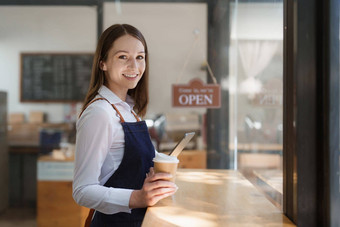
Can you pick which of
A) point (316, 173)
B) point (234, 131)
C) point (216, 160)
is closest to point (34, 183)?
point (216, 160)

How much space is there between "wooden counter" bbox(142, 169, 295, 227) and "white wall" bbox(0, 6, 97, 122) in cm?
251

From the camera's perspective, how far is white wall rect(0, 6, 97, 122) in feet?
11.6

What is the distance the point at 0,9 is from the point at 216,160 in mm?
2529

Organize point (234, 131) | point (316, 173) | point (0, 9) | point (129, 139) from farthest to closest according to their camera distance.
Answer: point (0, 9) → point (234, 131) → point (129, 139) → point (316, 173)

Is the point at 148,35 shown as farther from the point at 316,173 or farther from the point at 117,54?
the point at 316,173

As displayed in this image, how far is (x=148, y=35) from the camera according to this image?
3.21 meters

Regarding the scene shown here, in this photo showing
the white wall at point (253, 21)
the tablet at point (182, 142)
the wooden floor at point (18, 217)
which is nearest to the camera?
the tablet at point (182, 142)

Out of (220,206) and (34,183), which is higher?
(220,206)

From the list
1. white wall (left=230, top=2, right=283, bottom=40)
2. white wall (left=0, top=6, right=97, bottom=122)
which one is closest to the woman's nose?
white wall (left=230, top=2, right=283, bottom=40)

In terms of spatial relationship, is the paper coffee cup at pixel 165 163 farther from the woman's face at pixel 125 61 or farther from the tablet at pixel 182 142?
the woman's face at pixel 125 61

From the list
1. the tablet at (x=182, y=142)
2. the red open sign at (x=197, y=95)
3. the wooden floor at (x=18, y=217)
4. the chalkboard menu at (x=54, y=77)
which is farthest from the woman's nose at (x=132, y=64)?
the wooden floor at (x=18, y=217)

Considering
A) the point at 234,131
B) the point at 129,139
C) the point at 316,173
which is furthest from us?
the point at 234,131

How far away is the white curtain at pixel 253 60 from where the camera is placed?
8.01 feet

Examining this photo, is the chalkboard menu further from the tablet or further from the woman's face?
the tablet
